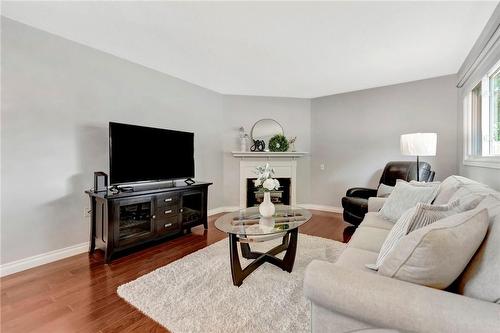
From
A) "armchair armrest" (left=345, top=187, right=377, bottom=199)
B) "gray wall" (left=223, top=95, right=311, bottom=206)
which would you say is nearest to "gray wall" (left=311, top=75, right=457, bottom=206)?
"gray wall" (left=223, top=95, right=311, bottom=206)

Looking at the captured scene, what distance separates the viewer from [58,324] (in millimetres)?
1512

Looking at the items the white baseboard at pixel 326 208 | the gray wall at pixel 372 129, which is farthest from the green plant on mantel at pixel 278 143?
the white baseboard at pixel 326 208

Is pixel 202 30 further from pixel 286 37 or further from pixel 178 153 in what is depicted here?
pixel 178 153

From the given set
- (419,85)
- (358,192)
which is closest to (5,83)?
(358,192)

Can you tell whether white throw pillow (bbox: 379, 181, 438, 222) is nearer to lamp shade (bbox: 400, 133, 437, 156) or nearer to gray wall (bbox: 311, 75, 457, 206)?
lamp shade (bbox: 400, 133, 437, 156)

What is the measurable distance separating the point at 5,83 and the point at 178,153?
1.82m

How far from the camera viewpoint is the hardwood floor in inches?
59.2

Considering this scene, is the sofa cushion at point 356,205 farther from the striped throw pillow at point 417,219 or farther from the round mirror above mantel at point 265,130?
the round mirror above mantel at point 265,130

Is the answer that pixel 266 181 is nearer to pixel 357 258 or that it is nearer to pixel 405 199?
pixel 357 258

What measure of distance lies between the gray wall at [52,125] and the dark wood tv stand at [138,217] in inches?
12.1

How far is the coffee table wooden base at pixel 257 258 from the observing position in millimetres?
1882

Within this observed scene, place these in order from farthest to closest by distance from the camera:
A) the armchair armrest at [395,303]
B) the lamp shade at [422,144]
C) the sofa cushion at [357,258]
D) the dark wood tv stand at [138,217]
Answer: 1. the lamp shade at [422,144]
2. the dark wood tv stand at [138,217]
3. the sofa cushion at [357,258]
4. the armchair armrest at [395,303]

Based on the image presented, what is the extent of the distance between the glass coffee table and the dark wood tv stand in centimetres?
98

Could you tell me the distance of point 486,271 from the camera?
85cm
